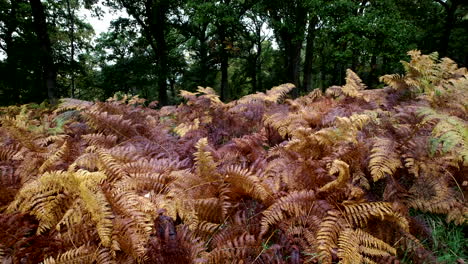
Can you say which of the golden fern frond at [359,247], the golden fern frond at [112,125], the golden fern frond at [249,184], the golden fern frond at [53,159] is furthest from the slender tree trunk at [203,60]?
the golden fern frond at [359,247]

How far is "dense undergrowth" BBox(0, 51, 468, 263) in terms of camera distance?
162 centimetres

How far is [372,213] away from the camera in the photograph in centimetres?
168

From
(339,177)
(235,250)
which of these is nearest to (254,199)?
(235,250)

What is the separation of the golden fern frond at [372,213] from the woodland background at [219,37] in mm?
7958

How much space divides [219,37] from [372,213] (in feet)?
49.1

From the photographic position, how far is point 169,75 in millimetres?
14766

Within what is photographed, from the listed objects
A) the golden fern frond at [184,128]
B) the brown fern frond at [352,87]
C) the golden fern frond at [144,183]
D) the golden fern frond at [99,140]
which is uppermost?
the brown fern frond at [352,87]

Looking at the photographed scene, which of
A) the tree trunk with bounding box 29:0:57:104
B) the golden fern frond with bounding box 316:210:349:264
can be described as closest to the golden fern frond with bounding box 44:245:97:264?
the golden fern frond with bounding box 316:210:349:264

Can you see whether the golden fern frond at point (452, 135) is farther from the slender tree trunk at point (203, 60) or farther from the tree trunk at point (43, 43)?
the slender tree trunk at point (203, 60)

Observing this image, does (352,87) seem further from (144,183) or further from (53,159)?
(53,159)

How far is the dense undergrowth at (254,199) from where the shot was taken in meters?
1.62

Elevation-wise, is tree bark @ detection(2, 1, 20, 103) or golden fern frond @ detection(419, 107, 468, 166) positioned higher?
tree bark @ detection(2, 1, 20, 103)

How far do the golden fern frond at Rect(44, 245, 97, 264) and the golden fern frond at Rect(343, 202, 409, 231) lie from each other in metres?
1.53

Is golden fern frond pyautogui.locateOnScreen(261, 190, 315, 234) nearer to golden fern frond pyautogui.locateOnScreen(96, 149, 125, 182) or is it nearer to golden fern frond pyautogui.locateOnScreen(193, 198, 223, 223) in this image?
golden fern frond pyautogui.locateOnScreen(193, 198, 223, 223)
